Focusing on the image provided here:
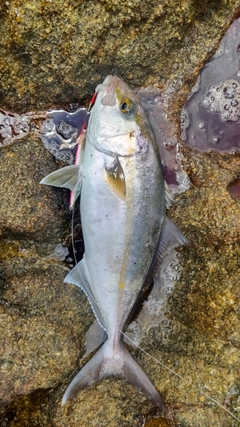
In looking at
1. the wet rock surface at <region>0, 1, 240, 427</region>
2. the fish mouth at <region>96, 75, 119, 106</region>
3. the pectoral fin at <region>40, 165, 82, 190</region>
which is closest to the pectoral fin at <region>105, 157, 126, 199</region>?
the pectoral fin at <region>40, 165, 82, 190</region>

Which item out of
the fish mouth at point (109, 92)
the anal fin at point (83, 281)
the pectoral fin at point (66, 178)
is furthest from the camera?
the anal fin at point (83, 281)

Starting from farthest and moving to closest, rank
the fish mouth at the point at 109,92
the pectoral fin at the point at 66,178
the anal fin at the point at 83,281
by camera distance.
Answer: the anal fin at the point at 83,281
the pectoral fin at the point at 66,178
the fish mouth at the point at 109,92

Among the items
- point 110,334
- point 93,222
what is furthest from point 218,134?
point 110,334

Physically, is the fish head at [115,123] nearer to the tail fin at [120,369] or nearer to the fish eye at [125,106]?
the fish eye at [125,106]

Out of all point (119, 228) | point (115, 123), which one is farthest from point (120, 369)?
point (115, 123)

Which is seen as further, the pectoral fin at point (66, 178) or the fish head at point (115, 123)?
the pectoral fin at point (66, 178)

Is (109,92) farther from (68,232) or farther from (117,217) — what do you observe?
(68,232)

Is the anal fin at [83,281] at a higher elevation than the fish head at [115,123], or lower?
lower

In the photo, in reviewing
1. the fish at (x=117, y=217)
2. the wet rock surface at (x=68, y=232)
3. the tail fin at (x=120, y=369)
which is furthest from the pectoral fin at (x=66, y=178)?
the tail fin at (x=120, y=369)
